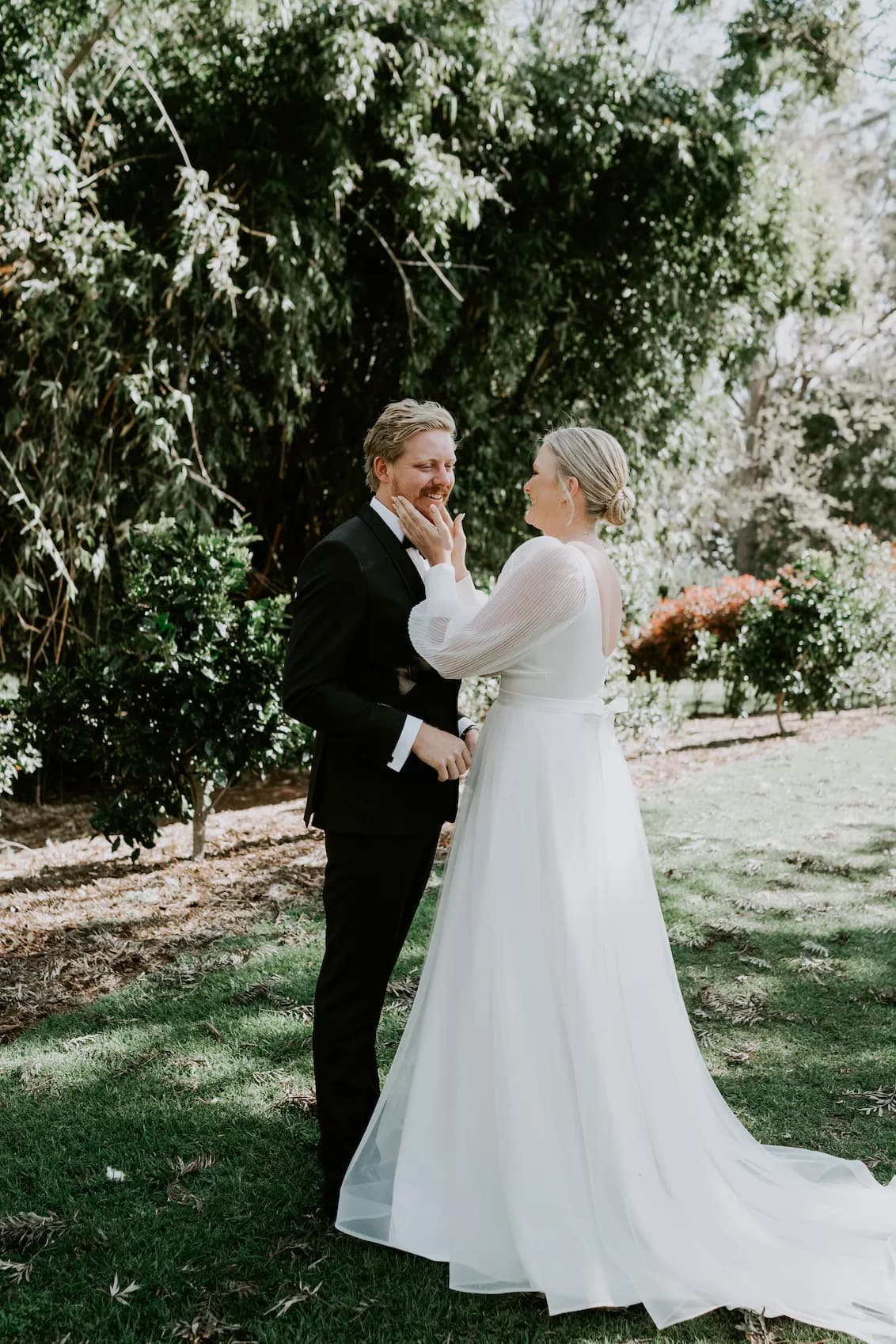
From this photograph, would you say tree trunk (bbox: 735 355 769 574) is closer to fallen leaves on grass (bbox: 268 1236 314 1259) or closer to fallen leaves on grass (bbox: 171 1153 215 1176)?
fallen leaves on grass (bbox: 171 1153 215 1176)

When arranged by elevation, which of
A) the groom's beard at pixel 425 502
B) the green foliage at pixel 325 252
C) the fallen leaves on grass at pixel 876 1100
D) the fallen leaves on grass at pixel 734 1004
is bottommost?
the fallen leaves on grass at pixel 876 1100

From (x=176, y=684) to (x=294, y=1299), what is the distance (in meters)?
3.88

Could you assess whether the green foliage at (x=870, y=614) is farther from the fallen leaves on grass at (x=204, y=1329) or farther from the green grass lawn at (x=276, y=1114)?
the fallen leaves on grass at (x=204, y=1329)

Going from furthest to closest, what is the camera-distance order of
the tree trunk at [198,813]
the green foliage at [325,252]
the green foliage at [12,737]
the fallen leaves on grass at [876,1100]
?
the green foliage at [12,737]
the green foliage at [325,252]
the tree trunk at [198,813]
the fallen leaves on grass at [876,1100]

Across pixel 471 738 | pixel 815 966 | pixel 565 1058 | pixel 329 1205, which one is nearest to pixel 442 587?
pixel 471 738

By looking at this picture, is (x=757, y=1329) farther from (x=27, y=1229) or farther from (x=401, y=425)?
(x=401, y=425)

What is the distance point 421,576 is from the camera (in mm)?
2680

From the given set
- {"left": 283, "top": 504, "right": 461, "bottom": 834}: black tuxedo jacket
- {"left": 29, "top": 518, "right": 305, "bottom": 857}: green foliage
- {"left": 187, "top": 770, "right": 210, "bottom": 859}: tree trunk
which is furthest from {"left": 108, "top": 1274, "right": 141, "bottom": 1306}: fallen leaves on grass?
{"left": 187, "top": 770, "right": 210, "bottom": 859}: tree trunk

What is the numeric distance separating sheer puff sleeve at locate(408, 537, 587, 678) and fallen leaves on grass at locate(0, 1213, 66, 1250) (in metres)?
1.71

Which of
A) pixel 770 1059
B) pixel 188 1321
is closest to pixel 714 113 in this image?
pixel 770 1059

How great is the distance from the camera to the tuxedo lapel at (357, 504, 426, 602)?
264 cm

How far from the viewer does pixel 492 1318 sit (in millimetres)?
2316

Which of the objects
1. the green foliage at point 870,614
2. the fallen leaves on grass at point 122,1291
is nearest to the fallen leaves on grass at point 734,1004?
the fallen leaves on grass at point 122,1291

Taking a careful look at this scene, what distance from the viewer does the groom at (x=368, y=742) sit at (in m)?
2.54
